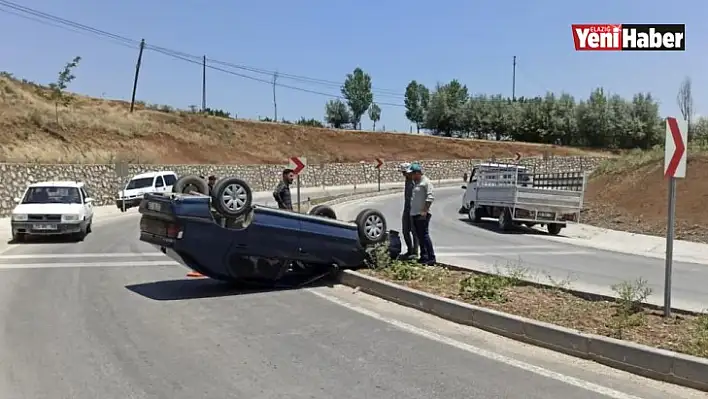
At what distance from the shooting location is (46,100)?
65.7 meters

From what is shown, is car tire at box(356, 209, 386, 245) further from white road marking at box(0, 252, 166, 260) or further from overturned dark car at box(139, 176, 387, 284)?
white road marking at box(0, 252, 166, 260)

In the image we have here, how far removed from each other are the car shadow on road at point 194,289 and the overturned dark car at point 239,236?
0.66 feet

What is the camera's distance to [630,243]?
22.6m

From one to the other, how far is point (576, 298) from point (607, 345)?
7.88 ft

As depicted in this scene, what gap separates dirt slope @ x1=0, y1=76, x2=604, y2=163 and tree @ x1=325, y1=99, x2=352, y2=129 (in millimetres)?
23794

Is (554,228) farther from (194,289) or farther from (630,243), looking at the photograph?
(194,289)

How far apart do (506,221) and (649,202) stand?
283 inches

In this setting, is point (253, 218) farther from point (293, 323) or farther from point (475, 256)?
point (475, 256)

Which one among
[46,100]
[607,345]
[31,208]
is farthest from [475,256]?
[46,100]

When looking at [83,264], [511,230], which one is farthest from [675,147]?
[511,230]

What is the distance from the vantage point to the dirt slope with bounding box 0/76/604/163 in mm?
55844

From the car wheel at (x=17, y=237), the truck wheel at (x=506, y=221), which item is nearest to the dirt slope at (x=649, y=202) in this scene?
the truck wheel at (x=506, y=221)

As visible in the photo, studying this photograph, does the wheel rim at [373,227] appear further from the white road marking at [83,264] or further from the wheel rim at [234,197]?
the white road marking at [83,264]

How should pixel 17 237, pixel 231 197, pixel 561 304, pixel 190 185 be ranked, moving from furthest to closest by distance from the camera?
pixel 17 237
pixel 190 185
pixel 231 197
pixel 561 304
